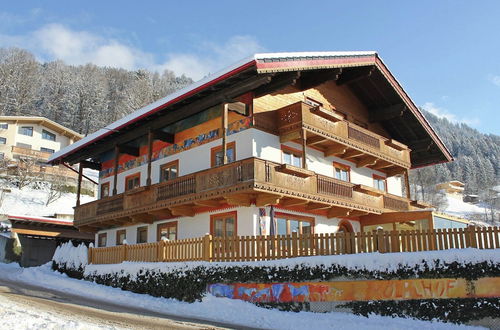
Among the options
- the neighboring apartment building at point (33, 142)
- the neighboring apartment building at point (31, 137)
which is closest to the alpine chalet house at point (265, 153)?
the neighboring apartment building at point (33, 142)

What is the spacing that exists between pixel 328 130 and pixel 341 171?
433 centimetres

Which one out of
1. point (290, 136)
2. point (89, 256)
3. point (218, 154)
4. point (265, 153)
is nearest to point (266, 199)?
point (265, 153)

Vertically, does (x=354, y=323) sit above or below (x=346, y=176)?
below

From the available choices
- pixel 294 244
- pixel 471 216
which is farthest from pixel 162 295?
pixel 471 216

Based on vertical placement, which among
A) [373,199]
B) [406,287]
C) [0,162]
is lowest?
[406,287]

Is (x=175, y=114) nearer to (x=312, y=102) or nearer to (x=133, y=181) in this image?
(x=133, y=181)

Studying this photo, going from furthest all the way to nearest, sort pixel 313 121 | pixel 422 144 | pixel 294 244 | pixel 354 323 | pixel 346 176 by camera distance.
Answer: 1. pixel 422 144
2. pixel 346 176
3. pixel 313 121
4. pixel 294 244
5. pixel 354 323

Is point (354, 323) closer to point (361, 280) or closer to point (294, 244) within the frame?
point (361, 280)

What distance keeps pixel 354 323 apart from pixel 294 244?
3426 mm

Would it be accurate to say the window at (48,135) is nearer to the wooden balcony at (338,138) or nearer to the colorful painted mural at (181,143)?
the colorful painted mural at (181,143)

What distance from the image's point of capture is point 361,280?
13.9 meters

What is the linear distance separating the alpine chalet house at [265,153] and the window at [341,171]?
0.06 m

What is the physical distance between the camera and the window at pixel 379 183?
27.5 metres

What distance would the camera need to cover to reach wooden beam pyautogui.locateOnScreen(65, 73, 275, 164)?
18.7 meters
